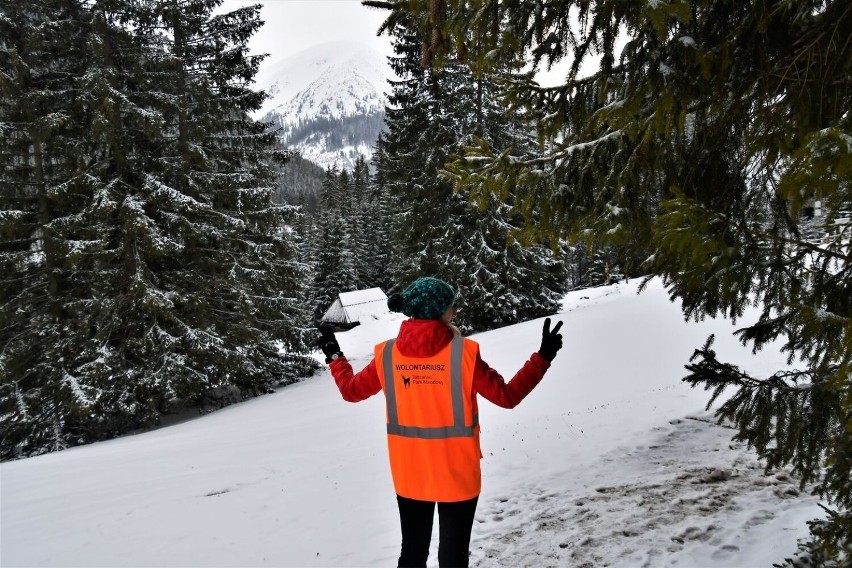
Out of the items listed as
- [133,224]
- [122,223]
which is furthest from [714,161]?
[122,223]

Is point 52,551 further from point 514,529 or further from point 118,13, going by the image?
point 118,13

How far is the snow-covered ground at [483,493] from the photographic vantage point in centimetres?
406

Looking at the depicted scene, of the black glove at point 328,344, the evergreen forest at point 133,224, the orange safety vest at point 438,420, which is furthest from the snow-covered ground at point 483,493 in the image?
the evergreen forest at point 133,224

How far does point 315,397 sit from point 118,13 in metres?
11.1

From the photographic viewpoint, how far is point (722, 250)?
93.1 inches

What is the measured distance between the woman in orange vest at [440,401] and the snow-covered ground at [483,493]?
5.23 ft

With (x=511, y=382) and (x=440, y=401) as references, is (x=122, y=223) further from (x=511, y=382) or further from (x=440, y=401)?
(x=511, y=382)

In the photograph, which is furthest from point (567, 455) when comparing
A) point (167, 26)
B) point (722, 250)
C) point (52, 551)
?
point (167, 26)

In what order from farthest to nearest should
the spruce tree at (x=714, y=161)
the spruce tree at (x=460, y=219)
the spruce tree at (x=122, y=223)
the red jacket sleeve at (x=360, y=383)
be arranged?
the spruce tree at (x=460, y=219)
the spruce tree at (x=122, y=223)
the red jacket sleeve at (x=360, y=383)
the spruce tree at (x=714, y=161)

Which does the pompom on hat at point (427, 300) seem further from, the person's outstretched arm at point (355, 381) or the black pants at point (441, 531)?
the black pants at point (441, 531)

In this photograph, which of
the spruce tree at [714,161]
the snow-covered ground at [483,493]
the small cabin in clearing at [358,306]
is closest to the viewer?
the spruce tree at [714,161]

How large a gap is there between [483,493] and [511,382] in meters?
3.21

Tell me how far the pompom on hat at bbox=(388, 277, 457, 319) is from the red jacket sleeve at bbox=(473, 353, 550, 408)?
0.34 m

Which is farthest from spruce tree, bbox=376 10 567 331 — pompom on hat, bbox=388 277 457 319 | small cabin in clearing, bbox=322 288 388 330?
small cabin in clearing, bbox=322 288 388 330
